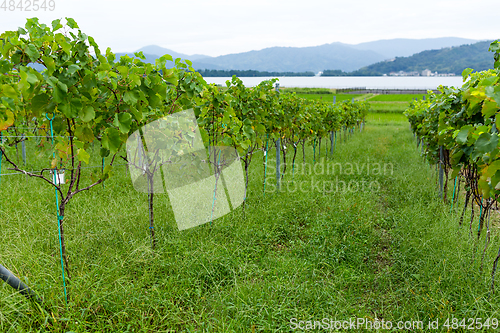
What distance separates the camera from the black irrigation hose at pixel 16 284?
2.01 metres

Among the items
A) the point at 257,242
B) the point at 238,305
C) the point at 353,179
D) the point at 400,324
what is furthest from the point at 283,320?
the point at 353,179

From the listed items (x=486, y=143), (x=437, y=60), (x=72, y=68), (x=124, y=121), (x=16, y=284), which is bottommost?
(x=16, y=284)

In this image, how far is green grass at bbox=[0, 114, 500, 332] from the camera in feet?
7.86

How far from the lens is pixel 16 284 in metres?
2.07

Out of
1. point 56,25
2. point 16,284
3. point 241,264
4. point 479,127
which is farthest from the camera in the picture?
point 241,264

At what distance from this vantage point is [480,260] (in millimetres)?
3113

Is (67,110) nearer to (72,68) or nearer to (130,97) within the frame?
(72,68)

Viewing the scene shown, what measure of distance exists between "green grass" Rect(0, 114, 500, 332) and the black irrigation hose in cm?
5

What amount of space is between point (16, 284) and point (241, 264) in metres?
1.88

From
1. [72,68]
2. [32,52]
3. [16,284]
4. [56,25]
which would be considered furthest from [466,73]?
[16,284]

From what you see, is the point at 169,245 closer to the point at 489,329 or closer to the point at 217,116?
the point at 217,116

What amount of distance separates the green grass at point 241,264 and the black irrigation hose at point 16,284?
5 cm

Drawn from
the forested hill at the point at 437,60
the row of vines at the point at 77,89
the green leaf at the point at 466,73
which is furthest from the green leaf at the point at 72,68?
the forested hill at the point at 437,60

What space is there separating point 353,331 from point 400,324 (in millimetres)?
413
